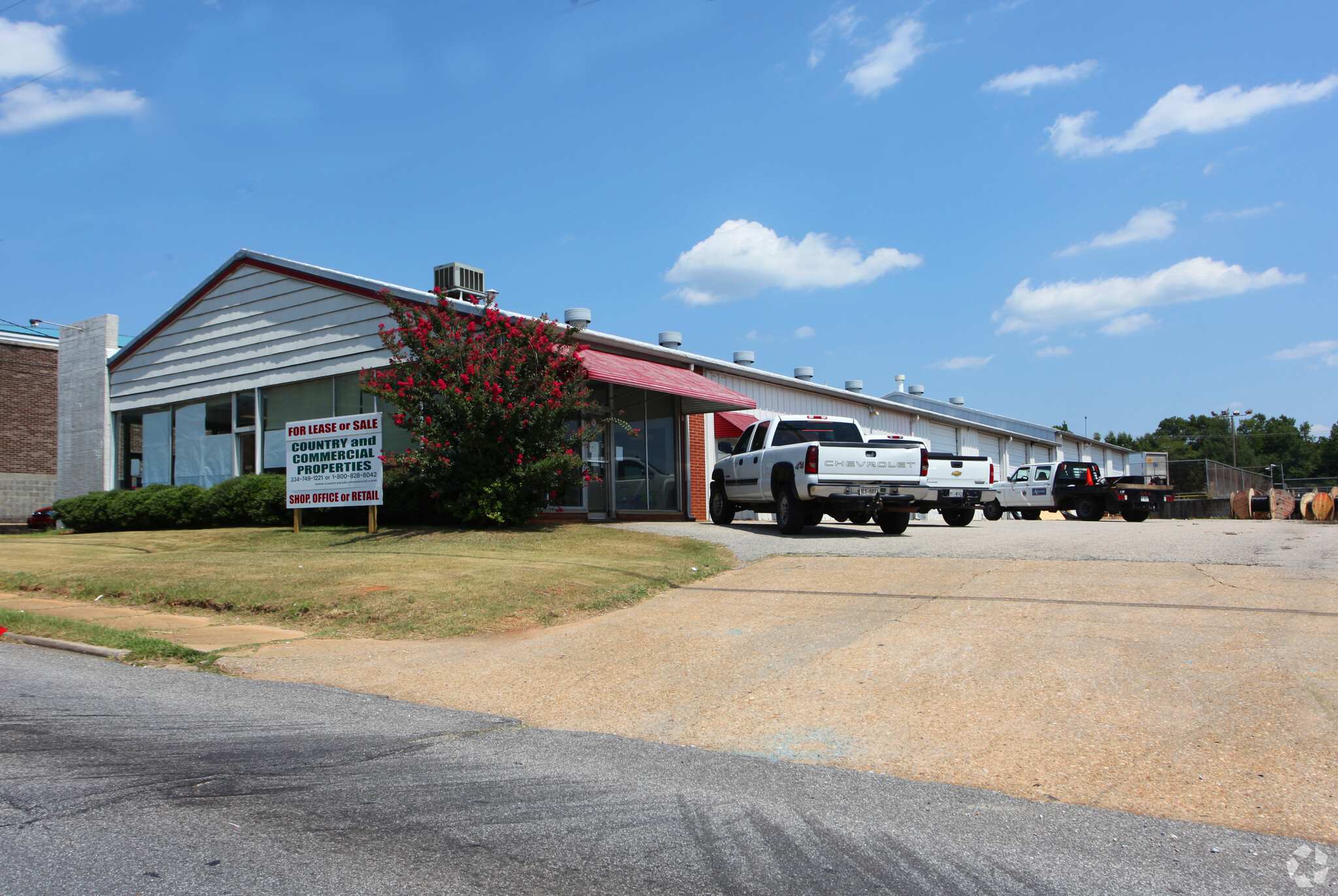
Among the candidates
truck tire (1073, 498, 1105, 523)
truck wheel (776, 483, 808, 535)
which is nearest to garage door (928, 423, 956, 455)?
truck tire (1073, 498, 1105, 523)

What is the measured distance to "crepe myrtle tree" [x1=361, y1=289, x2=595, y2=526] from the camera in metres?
14.3

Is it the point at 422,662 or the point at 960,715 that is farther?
the point at 422,662

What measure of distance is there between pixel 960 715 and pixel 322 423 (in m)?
13.4

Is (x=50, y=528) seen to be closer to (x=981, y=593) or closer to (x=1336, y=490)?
(x=981, y=593)

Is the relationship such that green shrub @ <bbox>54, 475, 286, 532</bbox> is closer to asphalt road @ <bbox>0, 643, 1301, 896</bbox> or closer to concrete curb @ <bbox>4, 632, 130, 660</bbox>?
concrete curb @ <bbox>4, 632, 130, 660</bbox>

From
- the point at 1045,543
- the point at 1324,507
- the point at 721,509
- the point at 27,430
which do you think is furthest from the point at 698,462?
the point at 27,430

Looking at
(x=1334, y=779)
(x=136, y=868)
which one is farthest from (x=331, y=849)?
(x=1334, y=779)

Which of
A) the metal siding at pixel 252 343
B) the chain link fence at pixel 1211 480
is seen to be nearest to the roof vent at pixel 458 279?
the metal siding at pixel 252 343

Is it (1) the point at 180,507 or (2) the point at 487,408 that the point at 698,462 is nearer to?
(2) the point at 487,408

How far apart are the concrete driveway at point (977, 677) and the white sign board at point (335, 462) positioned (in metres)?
7.66

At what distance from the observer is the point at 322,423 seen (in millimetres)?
16078

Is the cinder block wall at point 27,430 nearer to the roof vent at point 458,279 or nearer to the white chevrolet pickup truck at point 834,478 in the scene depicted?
the roof vent at point 458,279

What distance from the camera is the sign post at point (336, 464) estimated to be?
15383 mm

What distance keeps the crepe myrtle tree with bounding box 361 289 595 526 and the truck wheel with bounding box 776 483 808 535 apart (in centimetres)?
326
